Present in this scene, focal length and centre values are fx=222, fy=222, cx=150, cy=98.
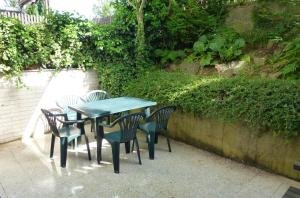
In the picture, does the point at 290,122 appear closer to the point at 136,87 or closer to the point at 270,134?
the point at 270,134

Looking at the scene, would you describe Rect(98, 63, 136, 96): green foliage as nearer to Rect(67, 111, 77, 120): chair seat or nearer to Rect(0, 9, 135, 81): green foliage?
Rect(0, 9, 135, 81): green foliage

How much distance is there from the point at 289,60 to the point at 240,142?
1749mm

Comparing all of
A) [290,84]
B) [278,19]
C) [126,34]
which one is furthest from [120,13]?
[290,84]

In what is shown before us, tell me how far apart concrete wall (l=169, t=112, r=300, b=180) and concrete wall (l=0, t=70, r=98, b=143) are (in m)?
2.32

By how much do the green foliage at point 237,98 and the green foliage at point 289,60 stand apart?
0.63 m

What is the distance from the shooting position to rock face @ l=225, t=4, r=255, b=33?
16.8 feet

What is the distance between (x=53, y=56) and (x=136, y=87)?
169 cm

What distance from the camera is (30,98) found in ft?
13.6

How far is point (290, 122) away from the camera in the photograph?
8.21 ft

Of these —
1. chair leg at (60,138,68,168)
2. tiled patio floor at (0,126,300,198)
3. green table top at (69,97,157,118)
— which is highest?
green table top at (69,97,157,118)

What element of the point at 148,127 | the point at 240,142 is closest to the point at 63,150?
the point at 148,127

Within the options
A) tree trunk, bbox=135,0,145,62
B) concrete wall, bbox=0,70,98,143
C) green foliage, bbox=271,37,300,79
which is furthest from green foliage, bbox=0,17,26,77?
green foliage, bbox=271,37,300,79

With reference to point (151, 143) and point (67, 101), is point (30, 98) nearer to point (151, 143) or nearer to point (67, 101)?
point (67, 101)

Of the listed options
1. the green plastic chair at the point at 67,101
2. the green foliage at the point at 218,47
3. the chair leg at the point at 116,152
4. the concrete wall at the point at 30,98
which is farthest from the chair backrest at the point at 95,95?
the green foliage at the point at 218,47
